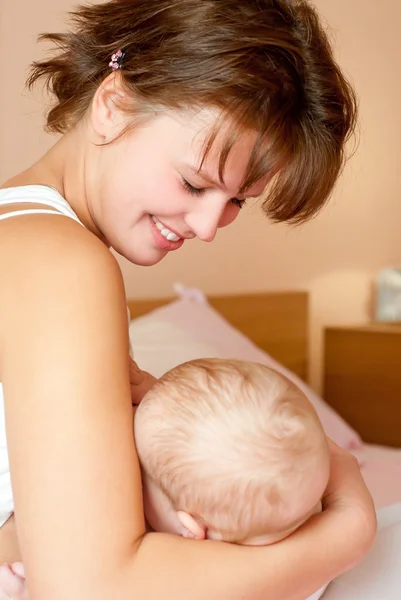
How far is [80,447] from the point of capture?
756 mm

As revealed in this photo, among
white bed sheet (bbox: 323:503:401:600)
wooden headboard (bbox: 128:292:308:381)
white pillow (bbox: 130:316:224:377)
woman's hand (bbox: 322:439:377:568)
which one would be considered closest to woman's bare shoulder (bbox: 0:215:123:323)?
woman's hand (bbox: 322:439:377:568)

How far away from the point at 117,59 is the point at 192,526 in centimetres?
58

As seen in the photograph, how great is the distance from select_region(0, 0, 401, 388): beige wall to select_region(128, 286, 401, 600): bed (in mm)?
134

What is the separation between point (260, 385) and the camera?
909 millimetres

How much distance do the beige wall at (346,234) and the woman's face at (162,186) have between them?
56.2 inches

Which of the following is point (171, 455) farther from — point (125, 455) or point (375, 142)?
point (375, 142)

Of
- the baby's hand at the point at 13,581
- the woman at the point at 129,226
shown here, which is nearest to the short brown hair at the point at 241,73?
the woman at the point at 129,226

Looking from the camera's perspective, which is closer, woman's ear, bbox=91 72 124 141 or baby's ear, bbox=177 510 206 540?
baby's ear, bbox=177 510 206 540

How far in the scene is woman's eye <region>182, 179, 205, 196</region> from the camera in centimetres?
99

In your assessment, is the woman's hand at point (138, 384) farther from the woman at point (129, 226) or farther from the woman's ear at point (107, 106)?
the woman's ear at point (107, 106)

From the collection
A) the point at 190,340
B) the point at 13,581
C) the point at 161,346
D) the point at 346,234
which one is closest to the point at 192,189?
the point at 13,581

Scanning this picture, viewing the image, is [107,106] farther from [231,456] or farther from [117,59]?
[231,456]

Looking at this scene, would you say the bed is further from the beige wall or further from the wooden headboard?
the beige wall

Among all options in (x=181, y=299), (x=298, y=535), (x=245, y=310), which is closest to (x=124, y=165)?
(x=298, y=535)
